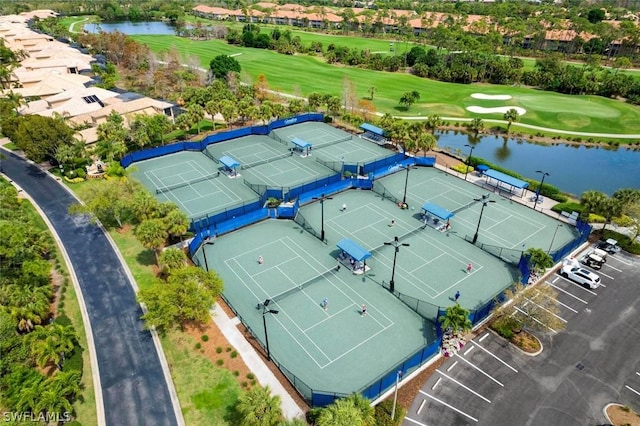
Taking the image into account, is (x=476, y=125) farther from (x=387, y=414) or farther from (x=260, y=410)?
(x=260, y=410)

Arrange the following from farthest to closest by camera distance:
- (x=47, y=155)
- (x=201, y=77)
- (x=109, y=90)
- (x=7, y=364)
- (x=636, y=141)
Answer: (x=201, y=77)
(x=109, y=90)
(x=636, y=141)
(x=47, y=155)
(x=7, y=364)

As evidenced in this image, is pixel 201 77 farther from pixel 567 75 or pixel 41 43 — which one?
Answer: pixel 567 75

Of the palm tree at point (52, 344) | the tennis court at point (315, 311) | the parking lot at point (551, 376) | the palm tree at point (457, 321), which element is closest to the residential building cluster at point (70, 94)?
the tennis court at point (315, 311)

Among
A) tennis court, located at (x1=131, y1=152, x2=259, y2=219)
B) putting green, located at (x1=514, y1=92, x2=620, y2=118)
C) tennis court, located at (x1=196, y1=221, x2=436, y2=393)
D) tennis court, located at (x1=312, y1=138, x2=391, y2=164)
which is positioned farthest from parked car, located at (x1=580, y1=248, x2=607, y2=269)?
putting green, located at (x1=514, y1=92, x2=620, y2=118)

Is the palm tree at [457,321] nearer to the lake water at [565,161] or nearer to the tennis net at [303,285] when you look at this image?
the tennis net at [303,285]

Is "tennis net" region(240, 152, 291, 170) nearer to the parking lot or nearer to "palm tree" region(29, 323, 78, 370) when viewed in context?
"palm tree" region(29, 323, 78, 370)

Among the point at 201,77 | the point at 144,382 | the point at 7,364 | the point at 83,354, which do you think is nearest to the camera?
the point at 7,364

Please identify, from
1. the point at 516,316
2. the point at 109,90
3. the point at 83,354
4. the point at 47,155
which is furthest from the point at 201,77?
the point at 516,316

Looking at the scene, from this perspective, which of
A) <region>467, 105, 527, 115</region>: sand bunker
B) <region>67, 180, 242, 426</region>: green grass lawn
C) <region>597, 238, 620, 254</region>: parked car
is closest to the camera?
<region>67, 180, 242, 426</region>: green grass lawn
